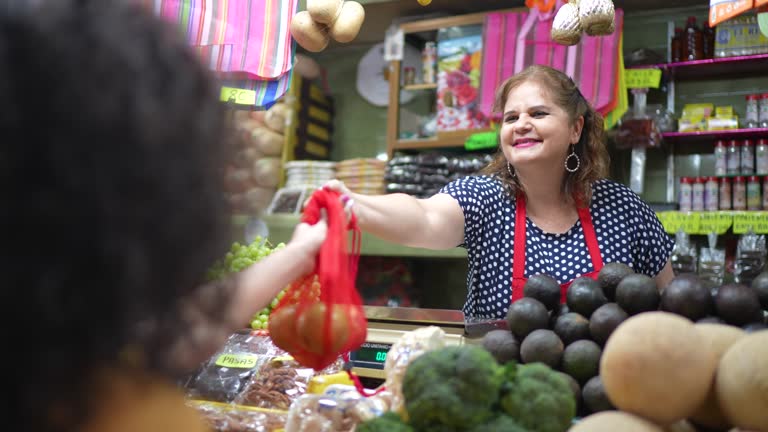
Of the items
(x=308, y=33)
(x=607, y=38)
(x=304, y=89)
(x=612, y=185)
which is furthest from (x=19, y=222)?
(x=304, y=89)

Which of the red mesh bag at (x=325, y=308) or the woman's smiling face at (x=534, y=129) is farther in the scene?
the woman's smiling face at (x=534, y=129)

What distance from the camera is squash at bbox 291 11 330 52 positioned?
2.01m

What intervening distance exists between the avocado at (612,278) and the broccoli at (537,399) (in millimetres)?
468

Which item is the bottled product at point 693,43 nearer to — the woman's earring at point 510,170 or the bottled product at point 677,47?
the bottled product at point 677,47

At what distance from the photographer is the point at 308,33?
2.01 metres

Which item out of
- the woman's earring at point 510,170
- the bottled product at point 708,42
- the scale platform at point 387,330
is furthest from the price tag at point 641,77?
the scale platform at point 387,330

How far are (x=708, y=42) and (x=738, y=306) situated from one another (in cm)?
327

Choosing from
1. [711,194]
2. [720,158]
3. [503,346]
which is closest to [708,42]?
[720,158]

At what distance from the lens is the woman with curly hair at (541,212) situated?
1.99m

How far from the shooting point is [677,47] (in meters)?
3.97

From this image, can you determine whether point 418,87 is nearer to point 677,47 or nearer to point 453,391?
point 677,47

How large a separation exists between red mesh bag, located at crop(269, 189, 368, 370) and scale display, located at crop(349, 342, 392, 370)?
0.57 metres

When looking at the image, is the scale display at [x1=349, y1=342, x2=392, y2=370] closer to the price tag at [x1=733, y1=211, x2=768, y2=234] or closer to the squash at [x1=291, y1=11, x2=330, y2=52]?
the squash at [x1=291, y1=11, x2=330, y2=52]

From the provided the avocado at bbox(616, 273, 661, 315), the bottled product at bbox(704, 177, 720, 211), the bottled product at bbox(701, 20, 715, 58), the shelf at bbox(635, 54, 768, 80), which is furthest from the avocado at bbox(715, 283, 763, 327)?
the bottled product at bbox(701, 20, 715, 58)
